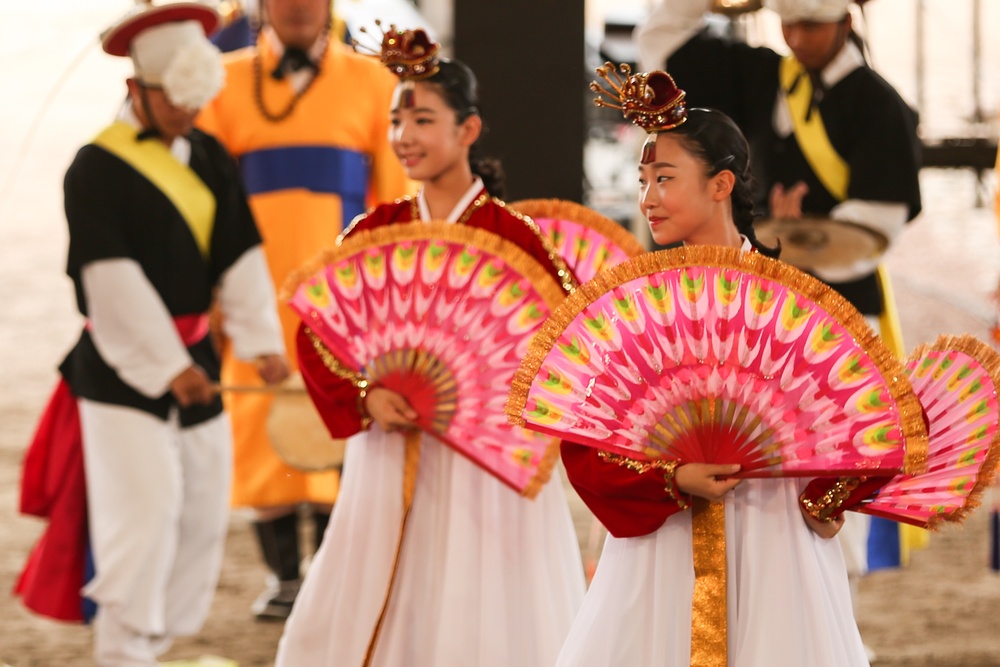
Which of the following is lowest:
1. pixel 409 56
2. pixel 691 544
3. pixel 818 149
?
pixel 691 544

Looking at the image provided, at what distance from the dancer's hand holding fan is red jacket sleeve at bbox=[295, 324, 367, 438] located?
109cm

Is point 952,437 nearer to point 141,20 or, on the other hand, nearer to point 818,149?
point 818,149

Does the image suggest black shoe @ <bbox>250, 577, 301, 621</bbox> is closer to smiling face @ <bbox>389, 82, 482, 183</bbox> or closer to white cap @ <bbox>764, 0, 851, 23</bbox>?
smiling face @ <bbox>389, 82, 482, 183</bbox>

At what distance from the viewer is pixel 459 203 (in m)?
3.13

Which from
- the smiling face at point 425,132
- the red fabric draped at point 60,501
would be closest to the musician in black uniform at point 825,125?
the smiling face at point 425,132

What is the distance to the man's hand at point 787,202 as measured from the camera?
379cm

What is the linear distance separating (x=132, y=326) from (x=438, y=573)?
1166 millimetres

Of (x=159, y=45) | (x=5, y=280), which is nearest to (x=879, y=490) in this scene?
(x=159, y=45)

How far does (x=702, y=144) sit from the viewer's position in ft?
7.75

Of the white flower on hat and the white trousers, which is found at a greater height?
the white flower on hat

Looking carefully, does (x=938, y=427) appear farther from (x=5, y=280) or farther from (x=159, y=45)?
(x=5, y=280)

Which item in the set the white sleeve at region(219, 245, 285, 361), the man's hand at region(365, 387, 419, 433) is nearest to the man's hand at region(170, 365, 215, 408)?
the white sleeve at region(219, 245, 285, 361)

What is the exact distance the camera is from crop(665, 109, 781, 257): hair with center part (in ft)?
7.75

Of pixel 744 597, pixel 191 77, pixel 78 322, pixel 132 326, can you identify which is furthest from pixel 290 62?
pixel 78 322
